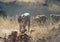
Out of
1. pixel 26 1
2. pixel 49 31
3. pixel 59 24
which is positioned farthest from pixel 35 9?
pixel 49 31

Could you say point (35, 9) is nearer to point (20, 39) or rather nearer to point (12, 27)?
point (12, 27)

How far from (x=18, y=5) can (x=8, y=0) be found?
44.3 inches

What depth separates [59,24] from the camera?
8.88 meters

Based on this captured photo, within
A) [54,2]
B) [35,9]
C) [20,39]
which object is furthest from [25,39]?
[54,2]

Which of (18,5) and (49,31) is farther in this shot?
(18,5)

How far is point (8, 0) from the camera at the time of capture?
1373 centimetres

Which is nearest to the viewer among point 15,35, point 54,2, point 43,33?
point 15,35

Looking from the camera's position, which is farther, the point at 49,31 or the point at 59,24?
the point at 59,24

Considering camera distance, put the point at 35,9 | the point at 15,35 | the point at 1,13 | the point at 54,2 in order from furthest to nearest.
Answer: the point at 54,2 → the point at 35,9 → the point at 1,13 → the point at 15,35

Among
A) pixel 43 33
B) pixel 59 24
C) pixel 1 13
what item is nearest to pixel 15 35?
pixel 43 33

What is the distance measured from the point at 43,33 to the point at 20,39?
1140mm

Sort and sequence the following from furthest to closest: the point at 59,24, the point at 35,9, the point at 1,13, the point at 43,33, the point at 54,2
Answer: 1. the point at 54,2
2. the point at 35,9
3. the point at 1,13
4. the point at 59,24
5. the point at 43,33

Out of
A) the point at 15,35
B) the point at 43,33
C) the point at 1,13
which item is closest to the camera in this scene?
the point at 15,35

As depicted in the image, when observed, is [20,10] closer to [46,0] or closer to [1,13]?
[1,13]
